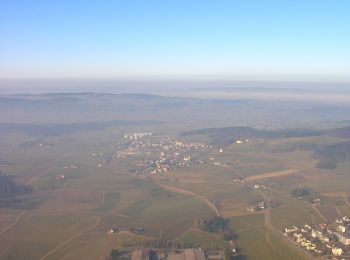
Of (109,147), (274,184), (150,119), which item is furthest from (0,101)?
(274,184)

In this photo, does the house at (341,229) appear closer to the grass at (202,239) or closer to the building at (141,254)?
the grass at (202,239)

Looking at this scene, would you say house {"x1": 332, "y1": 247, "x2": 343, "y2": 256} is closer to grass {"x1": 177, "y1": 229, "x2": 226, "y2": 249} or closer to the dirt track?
grass {"x1": 177, "y1": 229, "x2": 226, "y2": 249}

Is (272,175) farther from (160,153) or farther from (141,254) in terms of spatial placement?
(141,254)

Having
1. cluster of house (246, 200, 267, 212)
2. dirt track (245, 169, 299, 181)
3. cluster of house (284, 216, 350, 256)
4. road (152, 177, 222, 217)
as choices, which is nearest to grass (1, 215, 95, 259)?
road (152, 177, 222, 217)

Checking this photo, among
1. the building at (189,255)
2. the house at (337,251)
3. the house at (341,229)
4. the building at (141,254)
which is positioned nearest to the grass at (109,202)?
the building at (141,254)

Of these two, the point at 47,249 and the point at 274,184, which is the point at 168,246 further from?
the point at 274,184
